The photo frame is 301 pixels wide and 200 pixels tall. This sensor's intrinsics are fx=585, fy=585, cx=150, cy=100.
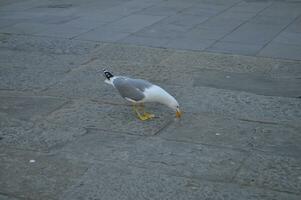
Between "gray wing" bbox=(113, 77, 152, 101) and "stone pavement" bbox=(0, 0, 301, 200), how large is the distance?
349 mm

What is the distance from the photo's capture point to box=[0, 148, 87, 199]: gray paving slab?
5637mm

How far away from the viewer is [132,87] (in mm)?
7258

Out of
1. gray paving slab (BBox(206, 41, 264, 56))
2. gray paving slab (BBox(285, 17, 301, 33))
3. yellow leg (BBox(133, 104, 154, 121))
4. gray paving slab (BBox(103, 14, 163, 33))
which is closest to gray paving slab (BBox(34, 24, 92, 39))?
gray paving slab (BBox(103, 14, 163, 33))

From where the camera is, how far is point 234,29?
1213 cm

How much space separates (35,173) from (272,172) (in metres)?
2.43

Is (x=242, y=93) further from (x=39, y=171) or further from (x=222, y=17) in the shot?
(x=222, y=17)

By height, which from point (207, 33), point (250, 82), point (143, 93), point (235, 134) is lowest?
point (207, 33)

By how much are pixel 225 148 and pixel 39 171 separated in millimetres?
2070

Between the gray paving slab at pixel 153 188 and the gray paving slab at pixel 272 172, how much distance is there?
158 millimetres

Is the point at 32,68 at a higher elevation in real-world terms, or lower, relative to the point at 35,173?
lower

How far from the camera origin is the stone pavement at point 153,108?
229 inches

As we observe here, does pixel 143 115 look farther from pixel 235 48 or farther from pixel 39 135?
pixel 235 48

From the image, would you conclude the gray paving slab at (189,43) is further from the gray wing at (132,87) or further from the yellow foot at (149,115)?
the gray wing at (132,87)

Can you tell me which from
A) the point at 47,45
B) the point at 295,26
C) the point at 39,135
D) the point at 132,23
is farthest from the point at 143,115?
the point at 295,26
